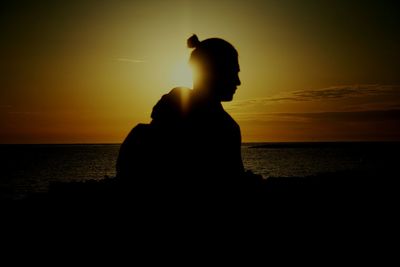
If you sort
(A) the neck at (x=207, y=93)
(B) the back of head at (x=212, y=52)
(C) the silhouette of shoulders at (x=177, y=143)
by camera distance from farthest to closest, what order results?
(B) the back of head at (x=212, y=52)
(A) the neck at (x=207, y=93)
(C) the silhouette of shoulders at (x=177, y=143)

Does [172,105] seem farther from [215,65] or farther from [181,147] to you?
[215,65]

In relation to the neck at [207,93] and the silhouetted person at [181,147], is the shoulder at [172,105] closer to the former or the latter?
the silhouetted person at [181,147]

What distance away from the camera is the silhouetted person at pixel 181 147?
2152 mm

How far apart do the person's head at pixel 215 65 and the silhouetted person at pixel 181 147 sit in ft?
0.95

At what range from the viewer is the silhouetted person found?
215cm

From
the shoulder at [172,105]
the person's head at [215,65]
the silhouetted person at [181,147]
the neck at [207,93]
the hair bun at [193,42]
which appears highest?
the hair bun at [193,42]

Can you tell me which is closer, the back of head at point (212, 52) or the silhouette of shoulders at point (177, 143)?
the silhouette of shoulders at point (177, 143)

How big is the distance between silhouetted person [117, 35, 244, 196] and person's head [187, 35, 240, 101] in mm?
291

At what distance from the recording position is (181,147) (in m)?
2.15

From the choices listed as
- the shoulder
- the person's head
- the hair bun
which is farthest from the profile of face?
the shoulder

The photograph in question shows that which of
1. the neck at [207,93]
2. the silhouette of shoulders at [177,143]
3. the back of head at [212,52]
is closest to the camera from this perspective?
the silhouette of shoulders at [177,143]

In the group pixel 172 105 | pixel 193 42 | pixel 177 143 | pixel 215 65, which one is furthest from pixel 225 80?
pixel 177 143

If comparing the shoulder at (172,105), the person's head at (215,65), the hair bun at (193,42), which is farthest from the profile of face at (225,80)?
the shoulder at (172,105)

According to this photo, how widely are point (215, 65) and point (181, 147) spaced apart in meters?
0.77
